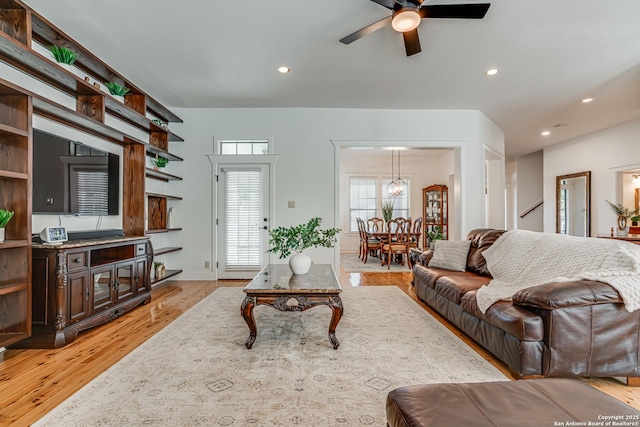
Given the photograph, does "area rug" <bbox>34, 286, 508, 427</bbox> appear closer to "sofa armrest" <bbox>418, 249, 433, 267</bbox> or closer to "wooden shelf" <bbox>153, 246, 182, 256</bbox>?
"sofa armrest" <bbox>418, 249, 433, 267</bbox>

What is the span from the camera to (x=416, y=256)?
4504 millimetres

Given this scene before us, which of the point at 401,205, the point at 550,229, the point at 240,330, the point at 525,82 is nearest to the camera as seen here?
the point at 240,330

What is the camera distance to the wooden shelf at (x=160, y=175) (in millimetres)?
4445

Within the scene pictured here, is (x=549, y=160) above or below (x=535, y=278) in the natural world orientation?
above

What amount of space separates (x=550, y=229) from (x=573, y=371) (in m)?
7.35

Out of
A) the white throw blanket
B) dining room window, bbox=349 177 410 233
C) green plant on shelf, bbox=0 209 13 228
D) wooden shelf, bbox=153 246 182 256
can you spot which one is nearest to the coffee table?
the white throw blanket

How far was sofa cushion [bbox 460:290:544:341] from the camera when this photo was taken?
1911 mm

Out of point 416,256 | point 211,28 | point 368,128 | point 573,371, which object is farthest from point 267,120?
point 573,371

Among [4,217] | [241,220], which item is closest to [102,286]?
[4,217]

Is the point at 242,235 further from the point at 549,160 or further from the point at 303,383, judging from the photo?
the point at 549,160

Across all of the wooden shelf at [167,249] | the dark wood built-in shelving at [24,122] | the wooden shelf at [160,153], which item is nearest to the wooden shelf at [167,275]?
the wooden shelf at [167,249]

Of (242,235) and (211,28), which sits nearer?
(211,28)

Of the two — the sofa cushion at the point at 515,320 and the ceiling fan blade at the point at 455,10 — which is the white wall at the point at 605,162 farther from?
the sofa cushion at the point at 515,320

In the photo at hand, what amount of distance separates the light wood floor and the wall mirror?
595 cm
